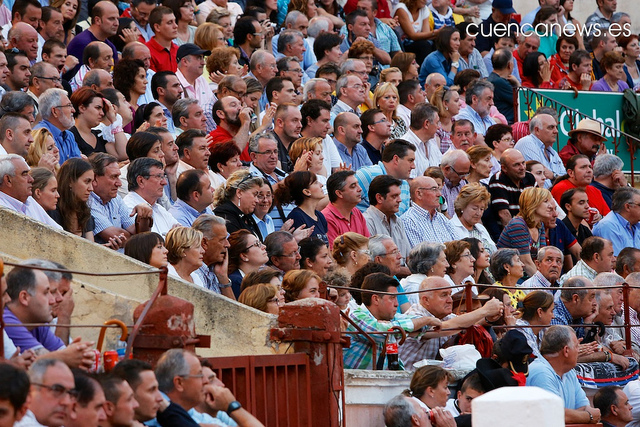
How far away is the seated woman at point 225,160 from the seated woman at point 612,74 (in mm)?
9400

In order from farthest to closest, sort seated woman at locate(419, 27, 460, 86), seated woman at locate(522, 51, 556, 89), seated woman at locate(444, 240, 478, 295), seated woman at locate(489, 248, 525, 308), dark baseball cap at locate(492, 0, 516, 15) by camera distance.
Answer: dark baseball cap at locate(492, 0, 516, 15) → seated woman at locate(522, 51, 556, 89) → seated woman at locate(419, 27, 460, 86) → seated woman at locate(489, 248, 525, 308) → seated woman at locate(444, 240, 478, 295)

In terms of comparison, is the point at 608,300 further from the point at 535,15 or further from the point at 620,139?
the point at 535,15

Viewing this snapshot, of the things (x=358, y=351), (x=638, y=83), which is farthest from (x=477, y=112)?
(x=358, y=351)

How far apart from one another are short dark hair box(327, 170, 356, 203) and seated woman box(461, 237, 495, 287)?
50.4 inches

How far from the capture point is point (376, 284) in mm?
9938

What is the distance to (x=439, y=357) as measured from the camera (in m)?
10.2

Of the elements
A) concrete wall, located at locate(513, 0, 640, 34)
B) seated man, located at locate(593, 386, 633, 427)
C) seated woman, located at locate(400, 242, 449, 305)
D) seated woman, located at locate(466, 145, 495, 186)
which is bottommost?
seated man, located at locate(593, 386, 633, 427)

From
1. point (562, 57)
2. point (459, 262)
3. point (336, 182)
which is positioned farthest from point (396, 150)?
point (562, 57)

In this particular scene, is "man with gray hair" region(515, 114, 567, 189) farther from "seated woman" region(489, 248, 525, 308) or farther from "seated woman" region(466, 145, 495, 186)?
"seated woman" region(489, 248, 525, 308)

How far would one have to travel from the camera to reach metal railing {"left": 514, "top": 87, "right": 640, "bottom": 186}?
1875 centimetres

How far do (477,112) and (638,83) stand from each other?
5097 millimetres

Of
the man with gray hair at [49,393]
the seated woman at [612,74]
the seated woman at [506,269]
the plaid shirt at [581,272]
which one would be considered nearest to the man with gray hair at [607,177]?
the plaid shirt at [581,272]

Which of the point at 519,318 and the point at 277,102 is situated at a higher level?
the point at 277,102

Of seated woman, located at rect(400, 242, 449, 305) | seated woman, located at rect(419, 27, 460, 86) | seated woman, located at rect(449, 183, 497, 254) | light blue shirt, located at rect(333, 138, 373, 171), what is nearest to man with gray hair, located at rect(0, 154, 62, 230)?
seated woman, located at rect(400, 242, 449, 305)
